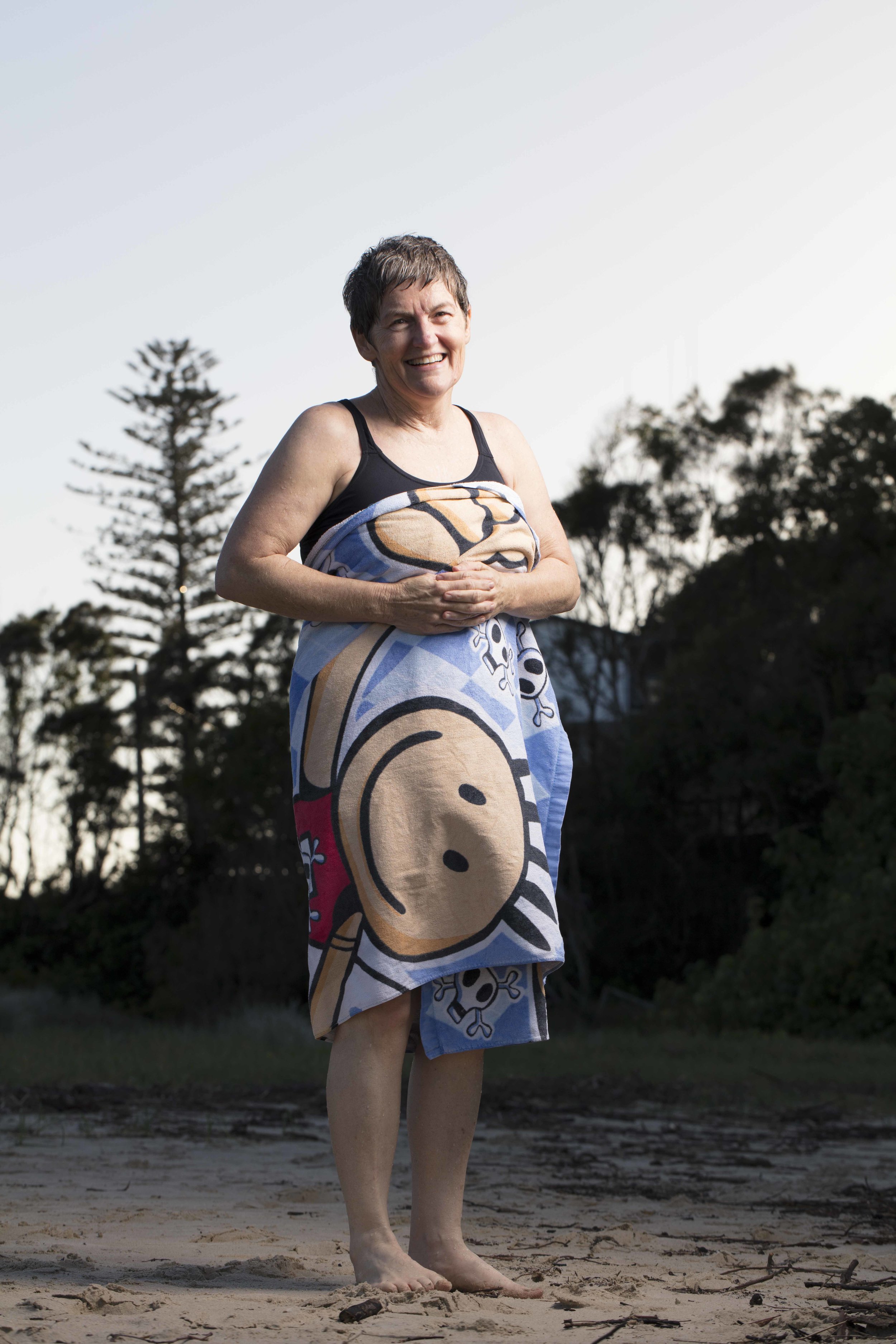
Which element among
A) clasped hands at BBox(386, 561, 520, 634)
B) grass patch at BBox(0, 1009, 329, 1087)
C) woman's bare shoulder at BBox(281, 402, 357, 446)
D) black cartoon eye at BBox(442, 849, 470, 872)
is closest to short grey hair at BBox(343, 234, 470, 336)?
woman's bare shoulder at BBox(281, 402, 357, 446)

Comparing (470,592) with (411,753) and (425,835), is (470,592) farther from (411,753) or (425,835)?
(425,835)

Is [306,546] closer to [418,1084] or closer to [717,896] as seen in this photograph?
[418,1084]

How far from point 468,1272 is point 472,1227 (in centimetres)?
84

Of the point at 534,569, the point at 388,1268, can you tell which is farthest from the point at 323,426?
the point at 388,1268

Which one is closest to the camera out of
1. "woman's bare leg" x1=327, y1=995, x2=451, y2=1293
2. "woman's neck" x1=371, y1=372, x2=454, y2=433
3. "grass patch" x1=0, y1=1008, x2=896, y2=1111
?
"woman's bare leg" x1=327, y1=995, x2=451, y2=1293

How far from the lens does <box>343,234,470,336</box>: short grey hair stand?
2578 mm

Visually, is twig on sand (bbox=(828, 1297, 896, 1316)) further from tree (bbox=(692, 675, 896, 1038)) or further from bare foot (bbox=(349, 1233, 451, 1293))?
tree (bbox=(692, 675, 896, 1038))

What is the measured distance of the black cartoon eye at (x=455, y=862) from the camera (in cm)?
235

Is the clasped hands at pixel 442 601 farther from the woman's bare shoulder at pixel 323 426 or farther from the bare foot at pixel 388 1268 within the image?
the bare foot at pixel 388 1268

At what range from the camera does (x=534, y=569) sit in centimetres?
267

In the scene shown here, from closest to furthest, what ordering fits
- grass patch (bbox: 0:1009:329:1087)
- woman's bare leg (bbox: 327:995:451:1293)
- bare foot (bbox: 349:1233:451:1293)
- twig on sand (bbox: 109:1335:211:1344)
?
twig on sand (bbox: 109:1335:211:1344), bare foot (bbox: 349:1233:451:1293), woman's bare leg (bbox: 327:995:451:1293), grass patch (bbox: 0:1009:329:1087)

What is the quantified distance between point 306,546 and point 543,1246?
5.11 ft

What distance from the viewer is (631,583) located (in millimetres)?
26438

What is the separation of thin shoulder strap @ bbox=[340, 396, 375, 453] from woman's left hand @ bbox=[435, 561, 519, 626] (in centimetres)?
29
